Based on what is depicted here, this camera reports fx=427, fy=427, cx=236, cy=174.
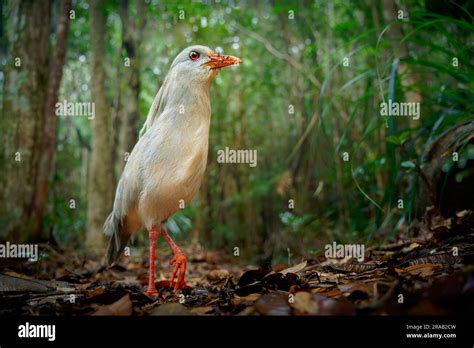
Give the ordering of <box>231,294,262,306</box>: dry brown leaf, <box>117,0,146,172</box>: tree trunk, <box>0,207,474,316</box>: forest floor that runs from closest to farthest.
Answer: <box>0,207,474,316</box>: forest floor → <box>231,294,262,306</box>: dry brown leaf → <box>117,0,146,172</box>: tree trunk

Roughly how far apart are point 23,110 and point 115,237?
1.71 metres

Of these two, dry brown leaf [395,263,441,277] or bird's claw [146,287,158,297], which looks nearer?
dry brown leaf [395,263,441,277]

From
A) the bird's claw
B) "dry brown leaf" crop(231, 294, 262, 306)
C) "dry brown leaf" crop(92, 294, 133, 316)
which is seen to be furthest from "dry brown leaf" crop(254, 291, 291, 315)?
the bird's claw

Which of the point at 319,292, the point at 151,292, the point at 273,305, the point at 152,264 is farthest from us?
the point at 152,264

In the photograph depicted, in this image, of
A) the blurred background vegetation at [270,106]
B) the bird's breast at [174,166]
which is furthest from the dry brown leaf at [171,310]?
the blurred background vegetation at [270,106]

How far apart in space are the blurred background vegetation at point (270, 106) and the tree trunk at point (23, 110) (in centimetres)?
1

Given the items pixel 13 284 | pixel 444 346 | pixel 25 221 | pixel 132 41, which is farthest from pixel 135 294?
pixel 132 41

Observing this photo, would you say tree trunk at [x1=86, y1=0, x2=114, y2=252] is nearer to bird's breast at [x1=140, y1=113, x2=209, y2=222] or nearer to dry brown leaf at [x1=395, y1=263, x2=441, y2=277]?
bird's breast at [x1=140, y1=113, x2=209, y2=222]

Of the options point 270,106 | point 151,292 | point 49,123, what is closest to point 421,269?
point 151,292

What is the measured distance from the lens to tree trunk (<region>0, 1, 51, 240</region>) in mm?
3908

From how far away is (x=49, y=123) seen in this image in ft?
14.6

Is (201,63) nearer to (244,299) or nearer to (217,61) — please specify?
(217,61)

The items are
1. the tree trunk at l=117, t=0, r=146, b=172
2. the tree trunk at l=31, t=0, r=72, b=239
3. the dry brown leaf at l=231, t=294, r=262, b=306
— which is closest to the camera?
the dry brown leaf at l=231, t=294, r=262, b=306

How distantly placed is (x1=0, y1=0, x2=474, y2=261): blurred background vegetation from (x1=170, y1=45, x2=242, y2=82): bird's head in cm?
92
